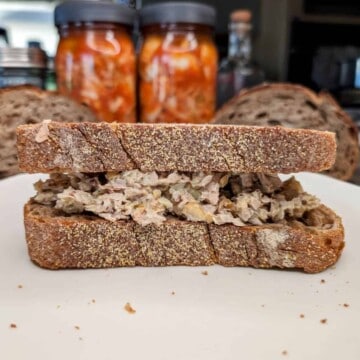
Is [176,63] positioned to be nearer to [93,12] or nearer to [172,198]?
[93,12]

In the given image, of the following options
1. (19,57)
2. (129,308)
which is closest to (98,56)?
(19,57)

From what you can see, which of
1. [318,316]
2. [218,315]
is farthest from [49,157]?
[318,316]

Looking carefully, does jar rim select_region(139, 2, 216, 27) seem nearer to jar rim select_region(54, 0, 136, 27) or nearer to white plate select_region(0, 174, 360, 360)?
jar rim select_region(54, 0, 136, 27)

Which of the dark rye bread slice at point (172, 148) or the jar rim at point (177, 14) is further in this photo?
the jar rim at point (177, 14)

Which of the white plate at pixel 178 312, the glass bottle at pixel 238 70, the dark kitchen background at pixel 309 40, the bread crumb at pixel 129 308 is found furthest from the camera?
the dark kitchen background at pixel 309 40

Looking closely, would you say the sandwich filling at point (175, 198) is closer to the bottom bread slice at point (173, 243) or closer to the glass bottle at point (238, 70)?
the bottom bread slice at point (173, 243)

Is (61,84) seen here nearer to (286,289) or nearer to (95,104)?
(95,104)

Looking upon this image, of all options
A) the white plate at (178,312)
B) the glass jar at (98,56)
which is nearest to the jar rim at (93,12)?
the glass jar at (98,56)
